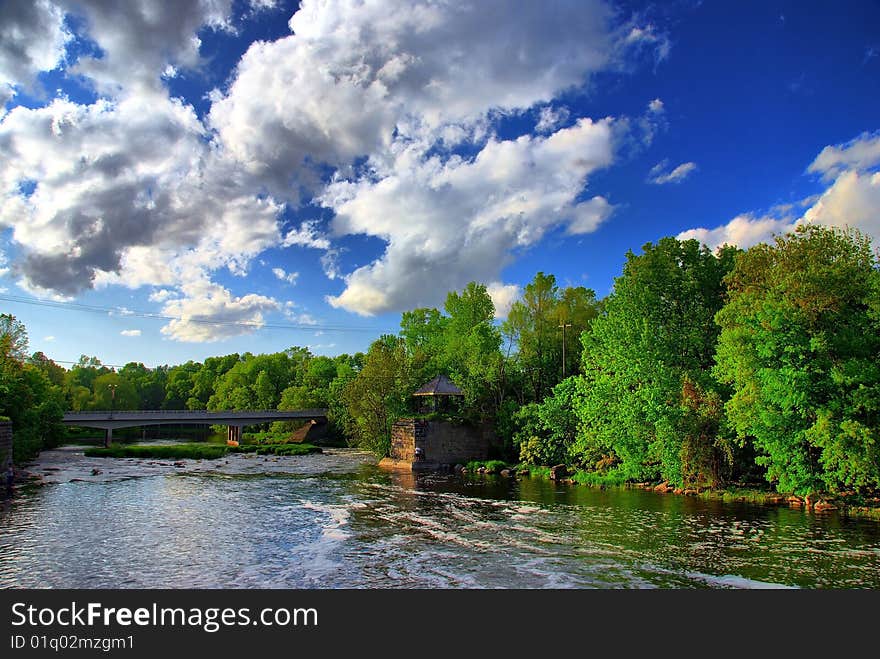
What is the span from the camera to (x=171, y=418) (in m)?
62.6

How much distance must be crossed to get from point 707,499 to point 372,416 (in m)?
28.4

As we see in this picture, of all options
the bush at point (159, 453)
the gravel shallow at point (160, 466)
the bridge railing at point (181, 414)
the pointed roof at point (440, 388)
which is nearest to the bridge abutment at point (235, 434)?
the bridge railing at point (181, 414)

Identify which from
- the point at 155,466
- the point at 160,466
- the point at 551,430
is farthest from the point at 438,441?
the point at 155,466

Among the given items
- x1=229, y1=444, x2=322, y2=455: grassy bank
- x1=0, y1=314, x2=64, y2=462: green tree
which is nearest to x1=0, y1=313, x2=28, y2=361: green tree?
x1=0, y1=314, x2=64, y2=462: green tree

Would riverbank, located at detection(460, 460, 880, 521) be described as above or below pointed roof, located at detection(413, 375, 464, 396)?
below

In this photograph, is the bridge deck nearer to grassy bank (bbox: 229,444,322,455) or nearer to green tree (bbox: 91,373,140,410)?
grassy bank (bbox: 229,444,322,455)

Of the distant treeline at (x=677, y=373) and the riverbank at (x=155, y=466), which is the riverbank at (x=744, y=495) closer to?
the distant treeline at (x=677, y=373)

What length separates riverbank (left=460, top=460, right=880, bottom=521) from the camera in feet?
72.3

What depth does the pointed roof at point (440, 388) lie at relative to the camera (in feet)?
150

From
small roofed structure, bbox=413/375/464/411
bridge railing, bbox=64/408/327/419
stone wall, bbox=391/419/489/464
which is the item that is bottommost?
stone wall, bbox=391/419/489/464

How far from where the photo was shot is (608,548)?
16.9 m

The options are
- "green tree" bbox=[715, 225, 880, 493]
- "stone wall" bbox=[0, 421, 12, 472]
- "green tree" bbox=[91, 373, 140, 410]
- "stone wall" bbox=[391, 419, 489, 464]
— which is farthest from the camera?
"green tree" bbox=[91, 373, 140, 410]

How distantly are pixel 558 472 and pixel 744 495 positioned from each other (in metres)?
12.2

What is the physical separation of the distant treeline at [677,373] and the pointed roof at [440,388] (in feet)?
2.90
